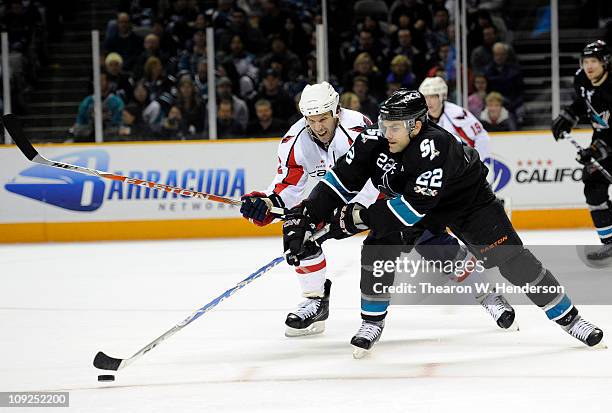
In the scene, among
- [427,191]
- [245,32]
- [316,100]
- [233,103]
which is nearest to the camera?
[427,191]

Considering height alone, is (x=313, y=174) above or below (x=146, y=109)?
above

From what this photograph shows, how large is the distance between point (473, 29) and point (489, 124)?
0.86m

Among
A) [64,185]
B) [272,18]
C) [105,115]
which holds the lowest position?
[64,185]

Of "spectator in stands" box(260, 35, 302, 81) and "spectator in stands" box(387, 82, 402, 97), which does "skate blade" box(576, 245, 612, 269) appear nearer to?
"spectator in stands" box(387, 82, 402, 97)

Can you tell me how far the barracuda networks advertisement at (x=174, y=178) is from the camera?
824cm

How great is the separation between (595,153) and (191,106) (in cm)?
364

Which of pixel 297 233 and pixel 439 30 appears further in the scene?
pixel 439 30

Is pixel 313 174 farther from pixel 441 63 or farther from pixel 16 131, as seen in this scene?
pixel 441 63

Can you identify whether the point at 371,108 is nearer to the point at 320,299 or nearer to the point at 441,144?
the point at 320,299

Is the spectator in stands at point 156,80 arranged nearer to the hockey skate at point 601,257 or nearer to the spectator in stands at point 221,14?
the spectator in stands at point 221,14

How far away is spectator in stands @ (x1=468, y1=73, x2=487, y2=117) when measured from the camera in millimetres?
8424

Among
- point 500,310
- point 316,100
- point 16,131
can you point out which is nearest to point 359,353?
point 500,310

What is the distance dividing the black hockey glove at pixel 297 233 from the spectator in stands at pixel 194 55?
491 cm

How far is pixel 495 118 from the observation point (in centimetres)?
841
